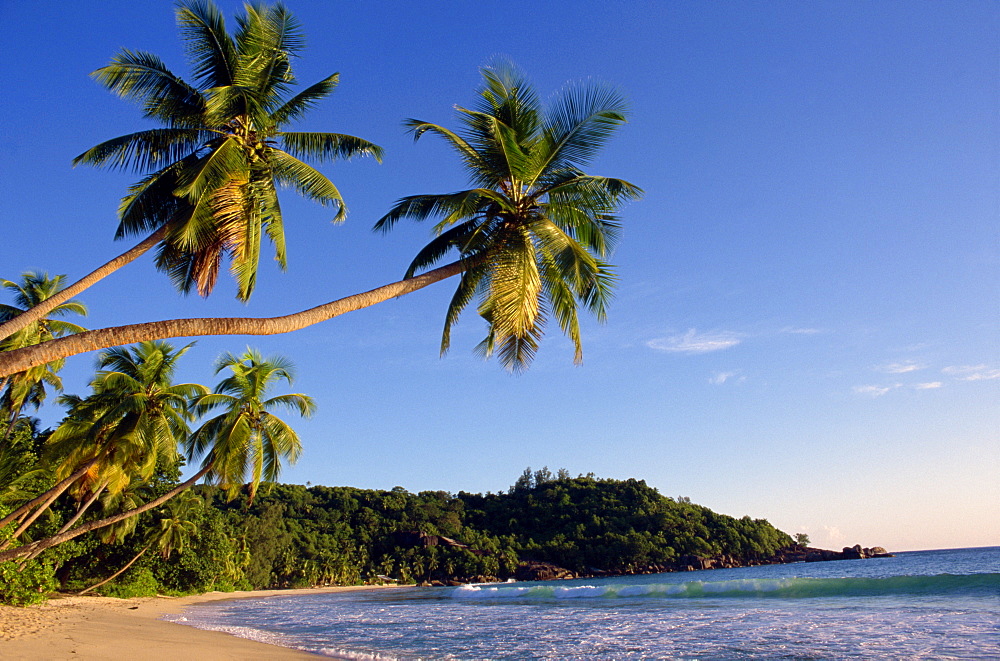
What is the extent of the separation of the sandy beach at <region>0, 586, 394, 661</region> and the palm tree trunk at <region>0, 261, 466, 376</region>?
6053mm

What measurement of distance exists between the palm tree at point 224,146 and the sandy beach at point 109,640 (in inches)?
243

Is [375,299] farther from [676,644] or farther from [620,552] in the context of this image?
[620,552]

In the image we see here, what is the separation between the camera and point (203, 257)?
30.6 feet

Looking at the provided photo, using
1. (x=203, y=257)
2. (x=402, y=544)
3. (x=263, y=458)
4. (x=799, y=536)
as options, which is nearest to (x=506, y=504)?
(x=402, y=544)

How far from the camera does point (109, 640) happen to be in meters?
11.9

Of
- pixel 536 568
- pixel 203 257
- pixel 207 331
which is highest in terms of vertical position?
pixel 203 257

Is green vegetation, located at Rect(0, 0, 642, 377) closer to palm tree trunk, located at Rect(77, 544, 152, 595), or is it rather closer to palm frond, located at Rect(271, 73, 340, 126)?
palm frond, located at Rect(271, 73, 340, 126)

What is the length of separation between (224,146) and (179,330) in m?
3.30

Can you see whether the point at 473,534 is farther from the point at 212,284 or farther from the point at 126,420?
the point at 212,284

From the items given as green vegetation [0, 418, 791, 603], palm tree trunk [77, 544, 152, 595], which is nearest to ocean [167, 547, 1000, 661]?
palm tree trunk [77, 544, 152, 595]

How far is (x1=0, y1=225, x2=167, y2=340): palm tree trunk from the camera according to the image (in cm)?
677

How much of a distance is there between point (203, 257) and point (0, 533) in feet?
38.3

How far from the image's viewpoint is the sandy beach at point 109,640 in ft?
32.4

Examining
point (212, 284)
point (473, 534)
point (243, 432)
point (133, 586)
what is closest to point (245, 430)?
point (243, 432)
